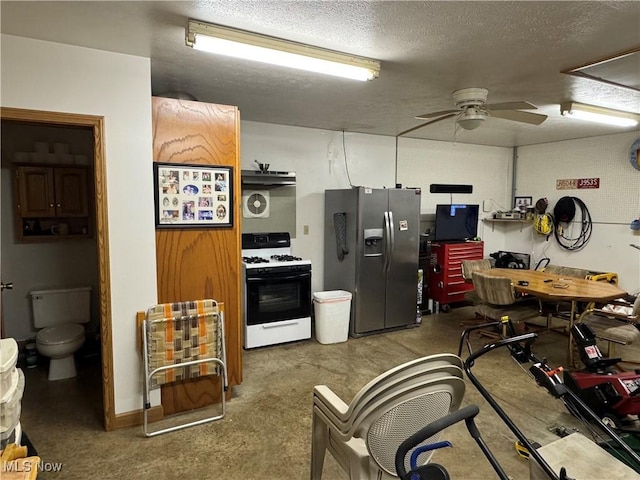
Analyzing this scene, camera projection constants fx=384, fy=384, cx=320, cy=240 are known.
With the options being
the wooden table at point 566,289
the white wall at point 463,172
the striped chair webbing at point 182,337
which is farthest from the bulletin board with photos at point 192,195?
the white wall at point 463,172

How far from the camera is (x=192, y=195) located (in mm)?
2959

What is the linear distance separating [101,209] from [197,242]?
0.70 m

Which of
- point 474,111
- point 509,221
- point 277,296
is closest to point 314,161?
point 277,296

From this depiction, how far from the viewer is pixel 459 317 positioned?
5.60m

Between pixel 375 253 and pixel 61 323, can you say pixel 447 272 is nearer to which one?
pixel 375 253

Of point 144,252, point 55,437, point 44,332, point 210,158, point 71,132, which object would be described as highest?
point 71,132

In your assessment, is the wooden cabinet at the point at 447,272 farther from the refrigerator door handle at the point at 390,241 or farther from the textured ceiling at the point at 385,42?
the textured ceiling at the point at 385,42

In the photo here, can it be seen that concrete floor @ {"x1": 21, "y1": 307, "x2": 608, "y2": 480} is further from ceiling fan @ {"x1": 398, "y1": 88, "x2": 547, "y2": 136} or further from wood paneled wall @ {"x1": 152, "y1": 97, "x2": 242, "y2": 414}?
ceiling fan @ {"x1": 398, "y1": 88, "x2": 547, "y2": 136}

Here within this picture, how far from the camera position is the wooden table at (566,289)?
12.2ft

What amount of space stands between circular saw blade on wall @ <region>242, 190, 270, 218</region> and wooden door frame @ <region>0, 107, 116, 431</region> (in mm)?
2155

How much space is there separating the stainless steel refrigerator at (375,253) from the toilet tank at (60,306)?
9.43ft

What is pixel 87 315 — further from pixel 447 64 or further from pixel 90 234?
pixel 447 64

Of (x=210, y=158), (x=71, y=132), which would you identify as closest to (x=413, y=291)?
(x=210, y=158)

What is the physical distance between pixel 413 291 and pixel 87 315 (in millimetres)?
3858
